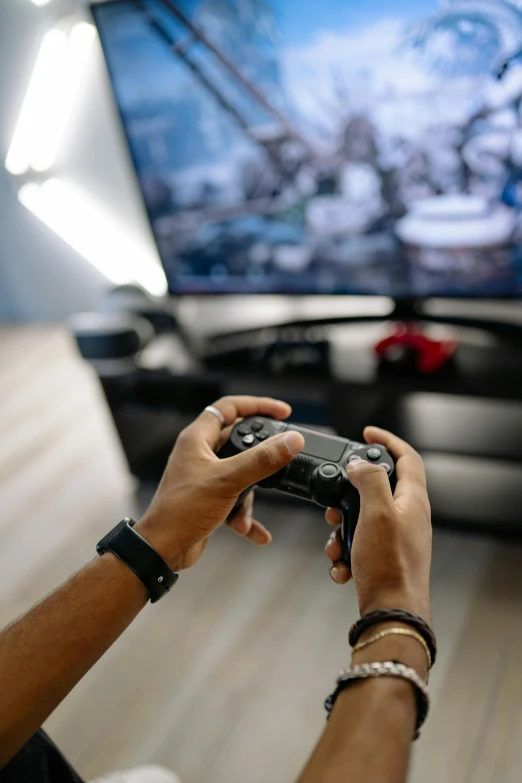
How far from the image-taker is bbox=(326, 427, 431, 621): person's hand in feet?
1.76

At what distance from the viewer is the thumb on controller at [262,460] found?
667mm

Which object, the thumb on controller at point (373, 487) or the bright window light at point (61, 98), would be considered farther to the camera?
the bright window light at point (61, 98)

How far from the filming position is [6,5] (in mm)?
2354

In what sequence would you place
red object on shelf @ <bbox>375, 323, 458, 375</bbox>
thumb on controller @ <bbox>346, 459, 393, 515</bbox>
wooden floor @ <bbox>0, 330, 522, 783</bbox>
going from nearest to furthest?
thumb on controller @ <bbox>346, 459, 393, 515</bbox> < wooden floor @ <bbox>0, 330, 522, 783</bbox> < red object on shelf @ <bbox>375, 323, 458, 375</bbox>

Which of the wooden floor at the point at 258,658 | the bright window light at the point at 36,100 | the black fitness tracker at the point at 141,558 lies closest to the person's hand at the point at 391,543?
the black fitness tracker at the point at 141,558

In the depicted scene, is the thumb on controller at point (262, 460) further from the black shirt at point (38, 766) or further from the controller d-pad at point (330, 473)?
the black shirt at point (38, 766)

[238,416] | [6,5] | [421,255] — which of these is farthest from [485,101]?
[6,5]

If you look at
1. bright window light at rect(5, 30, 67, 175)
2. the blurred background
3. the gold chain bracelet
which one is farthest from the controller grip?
bright window light at rect(5, 30, 67, 175)

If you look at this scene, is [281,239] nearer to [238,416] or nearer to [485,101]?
[485,101]

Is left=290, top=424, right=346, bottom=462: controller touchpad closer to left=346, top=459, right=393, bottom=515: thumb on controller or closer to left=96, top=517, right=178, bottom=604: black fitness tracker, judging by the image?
left=346, top=459, right=393, bottom=515: thumb on controller

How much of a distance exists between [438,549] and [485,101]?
0.94 m

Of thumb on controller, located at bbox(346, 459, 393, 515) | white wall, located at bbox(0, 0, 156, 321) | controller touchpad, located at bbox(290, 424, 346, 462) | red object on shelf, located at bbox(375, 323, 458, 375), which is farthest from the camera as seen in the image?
white wall, located at bbox(0, 0, 156, 321)

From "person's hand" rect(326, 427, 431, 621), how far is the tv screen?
831mm

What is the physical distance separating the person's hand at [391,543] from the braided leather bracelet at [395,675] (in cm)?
5
